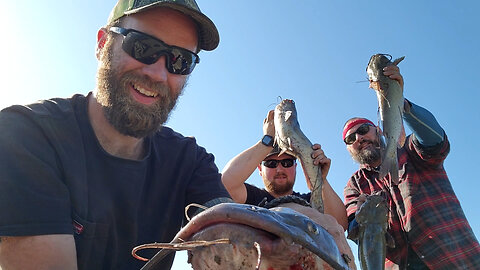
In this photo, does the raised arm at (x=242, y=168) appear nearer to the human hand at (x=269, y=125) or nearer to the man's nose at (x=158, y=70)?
the human hand at (x=269, y=125)

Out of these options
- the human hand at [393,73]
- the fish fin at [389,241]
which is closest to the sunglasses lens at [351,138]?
the human hand at [393,73]

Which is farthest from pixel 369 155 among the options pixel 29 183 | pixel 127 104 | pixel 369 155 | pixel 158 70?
pixel 29 183

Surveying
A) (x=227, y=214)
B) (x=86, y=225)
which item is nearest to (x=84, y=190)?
(x=86, y=225)

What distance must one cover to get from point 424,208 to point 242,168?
2229 millimetres

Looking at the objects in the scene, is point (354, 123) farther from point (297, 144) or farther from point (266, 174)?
point (297, 144)

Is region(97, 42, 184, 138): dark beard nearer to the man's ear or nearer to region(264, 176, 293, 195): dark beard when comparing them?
the man's ear

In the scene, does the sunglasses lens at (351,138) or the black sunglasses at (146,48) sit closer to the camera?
the black sunglasses at (146,48)

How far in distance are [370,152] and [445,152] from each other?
950mm

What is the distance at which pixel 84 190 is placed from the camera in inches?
96.5

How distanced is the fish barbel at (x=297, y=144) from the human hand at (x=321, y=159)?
0.04 meters

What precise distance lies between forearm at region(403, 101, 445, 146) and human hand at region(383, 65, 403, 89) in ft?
1.20

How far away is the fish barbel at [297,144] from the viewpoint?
436 cm

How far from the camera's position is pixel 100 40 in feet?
10.6

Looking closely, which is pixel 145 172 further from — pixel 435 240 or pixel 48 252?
pixel 435 240
